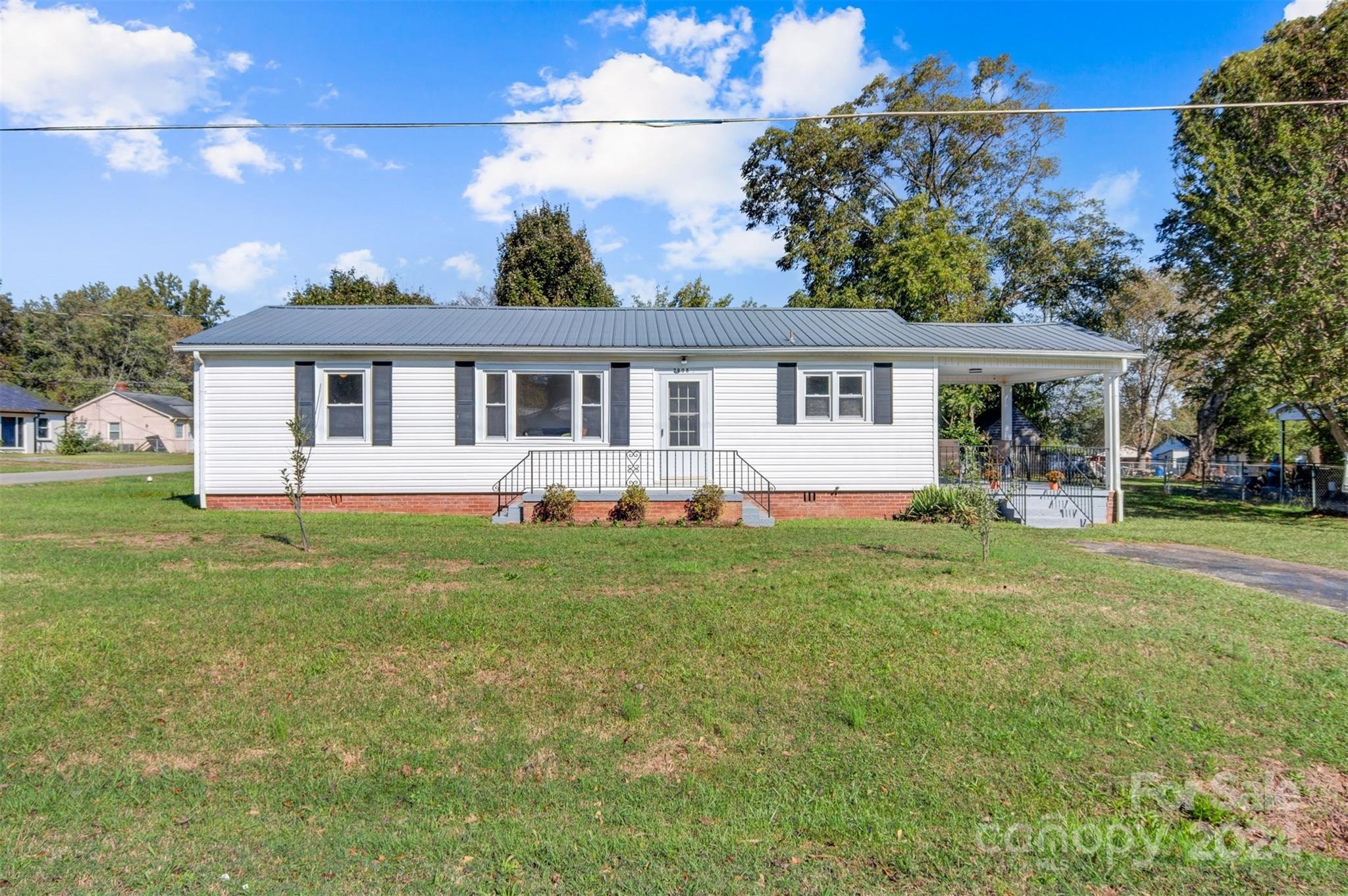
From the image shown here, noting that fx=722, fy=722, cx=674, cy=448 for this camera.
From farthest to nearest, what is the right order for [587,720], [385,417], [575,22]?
[385,417]
[575,22]
[587,720]

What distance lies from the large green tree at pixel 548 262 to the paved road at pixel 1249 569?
19.7 m

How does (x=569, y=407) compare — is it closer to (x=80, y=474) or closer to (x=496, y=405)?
(x=496, y=405)

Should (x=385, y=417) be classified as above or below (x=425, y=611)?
above

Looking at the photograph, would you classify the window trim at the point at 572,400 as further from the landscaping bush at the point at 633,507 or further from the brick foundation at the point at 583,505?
the landscaping bush at the point at 633,507

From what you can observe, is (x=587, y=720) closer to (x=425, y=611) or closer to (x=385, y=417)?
(x=425, y=611)

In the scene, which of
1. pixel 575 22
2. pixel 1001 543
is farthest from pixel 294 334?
pixel 1001 543

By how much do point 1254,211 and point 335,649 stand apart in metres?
18.8

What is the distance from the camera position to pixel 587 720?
4.30 meters

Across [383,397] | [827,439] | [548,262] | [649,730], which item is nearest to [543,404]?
[383,397]

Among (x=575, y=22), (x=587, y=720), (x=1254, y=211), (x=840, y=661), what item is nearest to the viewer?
(x=587, y=720)

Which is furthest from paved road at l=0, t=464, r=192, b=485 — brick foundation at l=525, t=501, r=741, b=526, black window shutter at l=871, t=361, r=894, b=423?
black window shutter at l=871, t=361, r=894, b=423

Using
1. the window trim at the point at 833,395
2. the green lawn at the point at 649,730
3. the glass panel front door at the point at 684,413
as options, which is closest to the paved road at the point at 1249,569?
the green lawn at the point at 649,730

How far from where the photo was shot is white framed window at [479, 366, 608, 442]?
43.7ft

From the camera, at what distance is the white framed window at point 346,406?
1310cm
